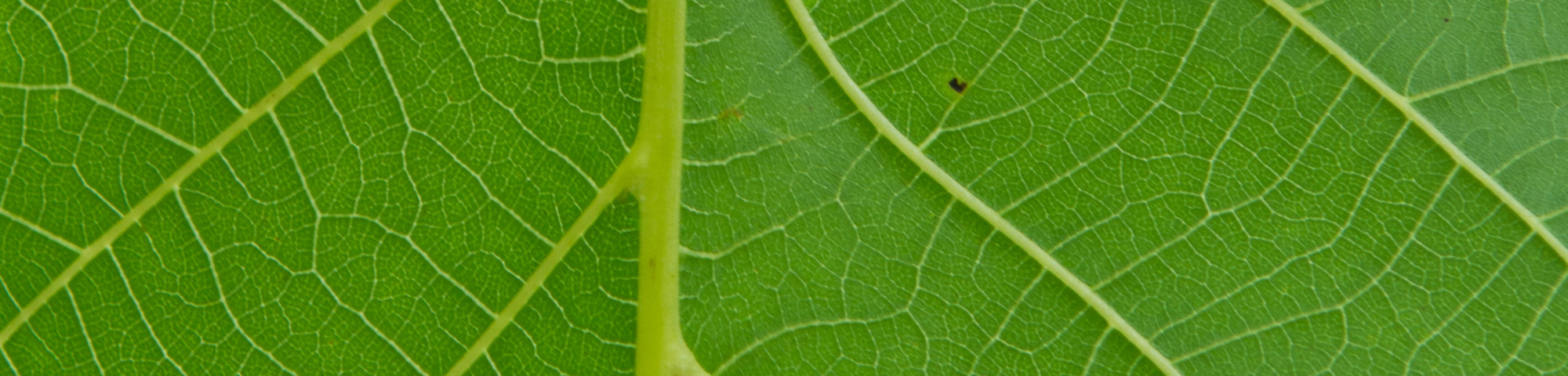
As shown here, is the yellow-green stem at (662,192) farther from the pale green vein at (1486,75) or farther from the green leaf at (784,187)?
the pale green vein at (1486,75)

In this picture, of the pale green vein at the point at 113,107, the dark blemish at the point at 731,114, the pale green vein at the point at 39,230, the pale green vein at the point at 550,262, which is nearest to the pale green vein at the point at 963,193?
the dark blemish at the point at 731,114

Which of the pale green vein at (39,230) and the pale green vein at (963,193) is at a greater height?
the pale green vein at (963,193)

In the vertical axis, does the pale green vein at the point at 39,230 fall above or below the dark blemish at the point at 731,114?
below

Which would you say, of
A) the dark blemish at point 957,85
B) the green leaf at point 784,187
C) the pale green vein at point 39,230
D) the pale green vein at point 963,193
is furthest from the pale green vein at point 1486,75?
the pale green vein at point 39,230

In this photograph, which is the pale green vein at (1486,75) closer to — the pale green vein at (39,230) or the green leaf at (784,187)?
the green leaf at (784,187)

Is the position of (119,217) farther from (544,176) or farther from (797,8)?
(797,8)

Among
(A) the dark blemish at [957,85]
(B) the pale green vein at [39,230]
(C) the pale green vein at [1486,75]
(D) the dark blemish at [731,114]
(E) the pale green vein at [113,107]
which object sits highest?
(C) the pale green vein at [1486,75]
